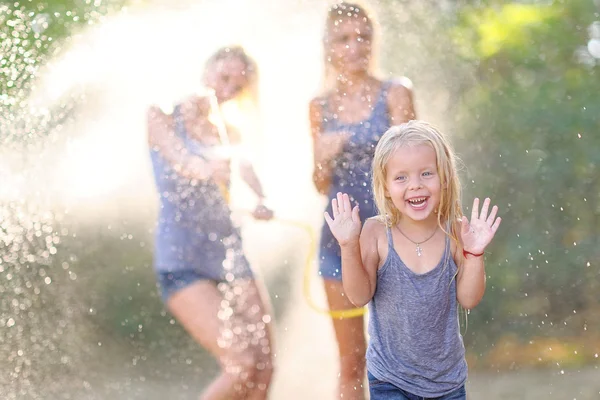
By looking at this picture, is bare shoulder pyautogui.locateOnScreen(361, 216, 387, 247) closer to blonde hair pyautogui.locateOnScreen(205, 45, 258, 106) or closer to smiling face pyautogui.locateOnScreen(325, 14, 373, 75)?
smiling face pyautogui.locateOnScreen(325, 14, 373, 75)

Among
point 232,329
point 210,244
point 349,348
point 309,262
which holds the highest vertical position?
point 210,244

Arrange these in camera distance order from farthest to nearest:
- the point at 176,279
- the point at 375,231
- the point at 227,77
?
the point at 227,77 → the point at 176,279 → the point at 375,231

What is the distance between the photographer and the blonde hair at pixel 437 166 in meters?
2.00

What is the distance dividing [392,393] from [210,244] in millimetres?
1159

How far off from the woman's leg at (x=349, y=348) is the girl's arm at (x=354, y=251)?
0.94 m

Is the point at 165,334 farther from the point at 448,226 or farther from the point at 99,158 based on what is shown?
the point at 448,226

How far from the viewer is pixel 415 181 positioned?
198cm

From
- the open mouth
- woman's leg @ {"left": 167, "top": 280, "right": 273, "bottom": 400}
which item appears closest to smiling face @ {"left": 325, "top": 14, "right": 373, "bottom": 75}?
woman's leg @ {"left": 167, "top": 280, "right": 273, "bottom": 400}

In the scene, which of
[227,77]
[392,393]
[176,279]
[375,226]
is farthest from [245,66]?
[392,393]

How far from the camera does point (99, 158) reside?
3.65 meters

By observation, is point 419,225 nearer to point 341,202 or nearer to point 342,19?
point 341,202

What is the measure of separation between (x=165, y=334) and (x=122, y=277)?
1.03 ft

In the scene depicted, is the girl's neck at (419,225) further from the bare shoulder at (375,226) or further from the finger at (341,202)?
the finger at (341,202)

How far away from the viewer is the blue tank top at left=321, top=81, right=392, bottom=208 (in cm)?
289
